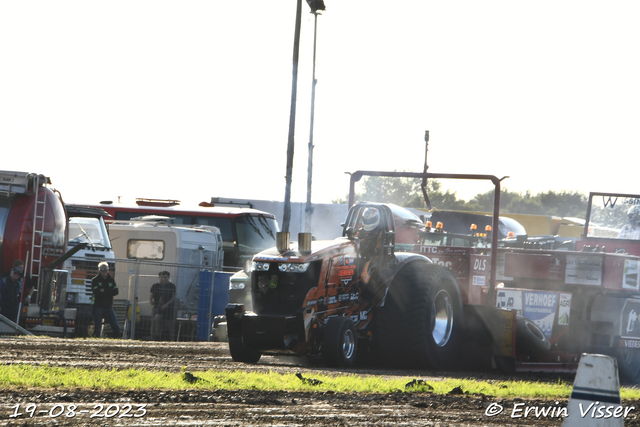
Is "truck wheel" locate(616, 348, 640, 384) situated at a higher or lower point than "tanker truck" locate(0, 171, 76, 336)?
lower

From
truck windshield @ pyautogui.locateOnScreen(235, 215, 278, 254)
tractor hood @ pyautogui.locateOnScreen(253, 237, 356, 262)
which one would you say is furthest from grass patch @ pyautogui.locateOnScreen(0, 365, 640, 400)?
truck windshield @ pyautogui.locateOnScreen(235, 215, 278, 254)

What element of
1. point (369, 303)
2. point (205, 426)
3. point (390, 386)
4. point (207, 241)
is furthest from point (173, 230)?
point (205, 426)

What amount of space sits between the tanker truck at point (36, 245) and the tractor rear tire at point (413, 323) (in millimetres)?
7047

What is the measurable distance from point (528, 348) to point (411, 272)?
76.6 inches

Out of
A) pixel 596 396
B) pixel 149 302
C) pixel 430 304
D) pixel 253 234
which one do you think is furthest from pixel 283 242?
pixel 253 234

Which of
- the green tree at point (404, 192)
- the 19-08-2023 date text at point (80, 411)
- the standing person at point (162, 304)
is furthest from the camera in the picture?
the green tree at point (404, 192)

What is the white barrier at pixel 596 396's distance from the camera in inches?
191

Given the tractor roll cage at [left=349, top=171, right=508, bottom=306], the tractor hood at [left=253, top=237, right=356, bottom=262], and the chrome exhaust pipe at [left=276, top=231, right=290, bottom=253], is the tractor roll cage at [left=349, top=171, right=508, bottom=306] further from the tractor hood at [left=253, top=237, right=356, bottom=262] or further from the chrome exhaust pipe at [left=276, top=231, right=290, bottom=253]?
the chrome exhaust pipe at [left=276, top=231, right=290, bottom=253]

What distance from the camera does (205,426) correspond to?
4965 millimetres

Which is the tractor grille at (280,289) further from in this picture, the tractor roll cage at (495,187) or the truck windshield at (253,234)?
the truck windshield at (253,234)

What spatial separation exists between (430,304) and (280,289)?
1927mm

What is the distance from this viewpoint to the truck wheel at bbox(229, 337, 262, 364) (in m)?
9.15

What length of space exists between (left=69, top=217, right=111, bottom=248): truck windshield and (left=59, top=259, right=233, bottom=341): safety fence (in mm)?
679

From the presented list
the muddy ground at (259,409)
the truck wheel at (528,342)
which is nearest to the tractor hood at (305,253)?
the muddy ground at (259,409)
